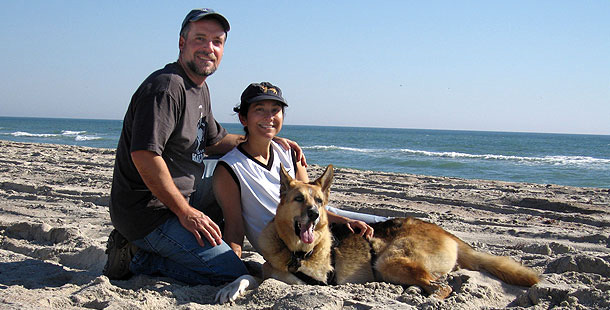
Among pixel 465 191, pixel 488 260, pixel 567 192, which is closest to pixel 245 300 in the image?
pixel 488 260

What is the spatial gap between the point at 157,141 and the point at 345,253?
5.70ft

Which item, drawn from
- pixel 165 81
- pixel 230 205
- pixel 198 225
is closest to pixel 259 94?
pixel 165 81

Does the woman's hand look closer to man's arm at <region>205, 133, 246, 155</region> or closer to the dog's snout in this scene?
the dog's snout

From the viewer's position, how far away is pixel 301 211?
3.61m

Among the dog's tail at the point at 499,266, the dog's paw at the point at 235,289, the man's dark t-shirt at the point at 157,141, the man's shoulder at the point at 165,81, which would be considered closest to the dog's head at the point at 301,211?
the dog's paw at the point at 235,289

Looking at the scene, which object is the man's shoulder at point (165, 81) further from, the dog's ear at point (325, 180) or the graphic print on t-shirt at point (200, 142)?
the dog's ear at point (325, 180)

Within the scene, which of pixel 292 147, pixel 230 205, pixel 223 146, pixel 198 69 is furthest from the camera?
pixel 292 147

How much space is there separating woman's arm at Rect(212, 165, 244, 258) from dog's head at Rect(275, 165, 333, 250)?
454 mm

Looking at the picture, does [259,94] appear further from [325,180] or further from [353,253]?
[353,253]

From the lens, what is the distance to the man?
10.9 ft

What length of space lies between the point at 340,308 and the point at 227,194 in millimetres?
1515

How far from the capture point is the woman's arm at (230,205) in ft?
13.3

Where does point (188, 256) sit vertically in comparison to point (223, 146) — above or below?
below

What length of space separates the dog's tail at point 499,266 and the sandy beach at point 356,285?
0.28 ft
